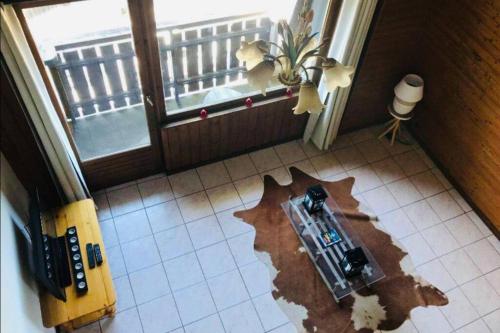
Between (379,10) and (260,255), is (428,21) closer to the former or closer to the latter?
(379,10)

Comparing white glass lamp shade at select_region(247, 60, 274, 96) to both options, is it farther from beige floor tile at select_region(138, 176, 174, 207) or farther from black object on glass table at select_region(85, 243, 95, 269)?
beige floor tile at select_region(138, 176, 174, 207)

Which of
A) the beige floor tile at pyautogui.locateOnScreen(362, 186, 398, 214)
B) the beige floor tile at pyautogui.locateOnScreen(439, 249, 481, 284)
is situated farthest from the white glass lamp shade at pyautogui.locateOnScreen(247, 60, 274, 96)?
→ the beige floor tile at pyautogui.locateOnScreen(439, 249, 481, 284)

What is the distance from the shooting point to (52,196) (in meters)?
3.46

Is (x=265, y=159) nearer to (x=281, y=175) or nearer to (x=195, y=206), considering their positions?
(x=281, y=175)

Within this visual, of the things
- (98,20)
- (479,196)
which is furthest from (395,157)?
(98,20)

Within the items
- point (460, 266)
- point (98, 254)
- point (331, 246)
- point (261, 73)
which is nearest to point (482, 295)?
point (460, 266)

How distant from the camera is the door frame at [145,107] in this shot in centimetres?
290

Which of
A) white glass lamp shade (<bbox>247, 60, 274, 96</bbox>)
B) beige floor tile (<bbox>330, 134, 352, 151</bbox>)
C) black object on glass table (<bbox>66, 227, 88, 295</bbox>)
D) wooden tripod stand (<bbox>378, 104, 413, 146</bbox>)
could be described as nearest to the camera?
white glass lamp shade (<bbox>247, 60, 274, 96</bbox>)

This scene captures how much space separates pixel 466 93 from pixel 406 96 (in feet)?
1.76

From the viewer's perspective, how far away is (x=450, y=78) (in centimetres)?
408

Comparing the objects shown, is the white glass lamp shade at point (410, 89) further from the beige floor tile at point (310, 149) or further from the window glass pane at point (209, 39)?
the window glass pane at point (209, 39)

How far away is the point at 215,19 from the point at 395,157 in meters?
2.45

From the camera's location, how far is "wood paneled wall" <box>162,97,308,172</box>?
3920mm

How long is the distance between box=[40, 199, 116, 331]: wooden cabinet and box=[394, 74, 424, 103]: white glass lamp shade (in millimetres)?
3104
